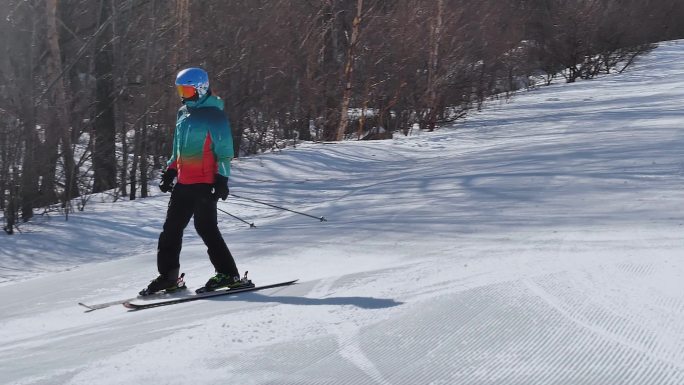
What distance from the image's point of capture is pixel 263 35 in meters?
21.1

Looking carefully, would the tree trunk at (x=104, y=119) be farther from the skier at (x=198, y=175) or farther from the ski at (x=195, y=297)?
the ski at (x=195, y=297)

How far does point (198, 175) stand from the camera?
7.04 meters

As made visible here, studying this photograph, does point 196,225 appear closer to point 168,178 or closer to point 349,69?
point 168,178

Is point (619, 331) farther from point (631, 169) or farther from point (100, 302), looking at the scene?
point (631, 169)

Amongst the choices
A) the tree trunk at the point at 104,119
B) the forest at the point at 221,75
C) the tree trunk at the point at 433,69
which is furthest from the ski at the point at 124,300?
the tree trunk at the point at 433,69

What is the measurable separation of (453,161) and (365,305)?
10252 millimetres

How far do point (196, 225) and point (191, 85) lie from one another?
1098 millimetres

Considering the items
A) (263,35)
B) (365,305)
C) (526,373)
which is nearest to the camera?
(526,373)

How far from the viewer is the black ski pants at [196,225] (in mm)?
7086

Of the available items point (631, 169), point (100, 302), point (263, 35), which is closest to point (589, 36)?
point (263, 35)

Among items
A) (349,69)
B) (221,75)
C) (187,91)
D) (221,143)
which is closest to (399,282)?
(221,143)

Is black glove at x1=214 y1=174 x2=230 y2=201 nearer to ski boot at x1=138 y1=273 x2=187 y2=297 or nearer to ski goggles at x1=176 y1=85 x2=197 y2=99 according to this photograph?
ski goggles at x1=176 y1=85 x2=197 y2=99

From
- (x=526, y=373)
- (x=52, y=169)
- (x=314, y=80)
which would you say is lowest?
(x=526, y=373)

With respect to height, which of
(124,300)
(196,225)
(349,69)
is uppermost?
(349,69)
